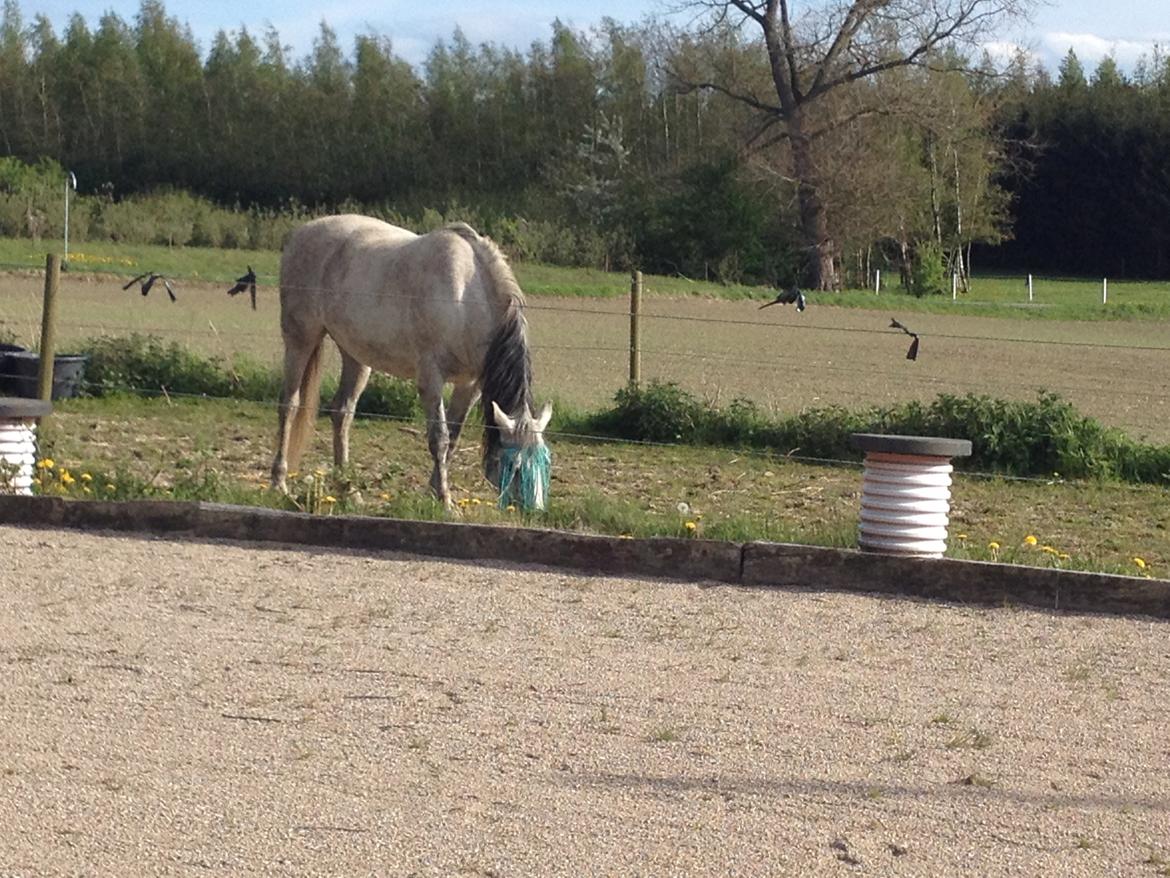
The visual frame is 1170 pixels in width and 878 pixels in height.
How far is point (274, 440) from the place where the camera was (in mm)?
12914

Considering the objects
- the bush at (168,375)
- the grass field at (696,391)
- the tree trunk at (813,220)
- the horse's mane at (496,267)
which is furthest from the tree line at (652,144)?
the horse's mane at (496,267)

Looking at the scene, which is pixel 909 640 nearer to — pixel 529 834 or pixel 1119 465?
pixel 529 834

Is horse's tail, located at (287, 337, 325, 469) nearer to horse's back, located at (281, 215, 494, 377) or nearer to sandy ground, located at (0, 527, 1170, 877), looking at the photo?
horse's back, located at (281, 215, 494, 377)

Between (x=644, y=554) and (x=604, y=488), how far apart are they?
10.2ft

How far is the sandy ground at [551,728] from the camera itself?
4211 millimetres

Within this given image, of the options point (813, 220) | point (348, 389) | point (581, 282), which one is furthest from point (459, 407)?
point (813, 220)

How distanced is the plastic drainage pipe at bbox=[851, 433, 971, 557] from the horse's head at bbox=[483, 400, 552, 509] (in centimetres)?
205

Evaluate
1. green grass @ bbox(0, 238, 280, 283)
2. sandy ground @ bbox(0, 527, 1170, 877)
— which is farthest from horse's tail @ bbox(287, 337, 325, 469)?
green grass @ bbox(0, 238, 280, 283)

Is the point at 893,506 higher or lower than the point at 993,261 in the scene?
lower

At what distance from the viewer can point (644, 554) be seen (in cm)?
820

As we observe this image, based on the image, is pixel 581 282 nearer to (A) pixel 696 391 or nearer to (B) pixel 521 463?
(A) pixel 696 391

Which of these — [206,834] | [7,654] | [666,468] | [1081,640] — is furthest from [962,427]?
[206,834]

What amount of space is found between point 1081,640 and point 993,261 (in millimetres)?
55847

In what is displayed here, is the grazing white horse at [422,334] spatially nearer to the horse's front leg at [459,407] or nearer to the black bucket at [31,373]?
the horse's front leg at [459,407]
